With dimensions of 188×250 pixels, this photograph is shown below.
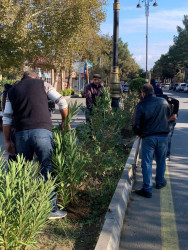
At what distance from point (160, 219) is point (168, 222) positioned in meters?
0.13

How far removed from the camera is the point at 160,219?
4332 mm

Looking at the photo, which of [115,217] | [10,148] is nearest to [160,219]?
[115,217]

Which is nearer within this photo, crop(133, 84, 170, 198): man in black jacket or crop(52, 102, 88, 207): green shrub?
crop(52, 102, 88, 207): green shrub

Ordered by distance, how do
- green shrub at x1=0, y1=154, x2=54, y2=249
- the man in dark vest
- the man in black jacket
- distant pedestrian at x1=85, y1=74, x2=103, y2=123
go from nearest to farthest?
green shrub at x1=0, y1=154, x2=54, y2=249 → the man in dark vest → the man in black jacket → distant pedestrian at x1=85, y1=74, x2=103, y2=123

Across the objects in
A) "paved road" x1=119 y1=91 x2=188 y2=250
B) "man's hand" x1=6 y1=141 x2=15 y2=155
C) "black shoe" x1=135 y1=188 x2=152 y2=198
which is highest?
"man's hand" x1=6 y1=141 x2=15 y2=155

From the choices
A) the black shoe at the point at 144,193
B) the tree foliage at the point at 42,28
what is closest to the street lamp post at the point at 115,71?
the black shoe at the point at 144,193

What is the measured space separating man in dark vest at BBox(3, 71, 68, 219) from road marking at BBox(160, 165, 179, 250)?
4.24 feet

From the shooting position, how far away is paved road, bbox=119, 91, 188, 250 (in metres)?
3.69

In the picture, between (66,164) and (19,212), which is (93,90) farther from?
(19,212)

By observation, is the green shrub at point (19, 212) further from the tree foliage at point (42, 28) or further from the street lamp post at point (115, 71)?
the tree foliage at point (42, 28)

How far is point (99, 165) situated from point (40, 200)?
2.48 meters

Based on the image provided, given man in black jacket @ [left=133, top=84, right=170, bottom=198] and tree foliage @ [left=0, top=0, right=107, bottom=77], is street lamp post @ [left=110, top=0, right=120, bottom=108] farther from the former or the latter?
tree foliage @ [left=0, top=0, right=107, bottom=77]

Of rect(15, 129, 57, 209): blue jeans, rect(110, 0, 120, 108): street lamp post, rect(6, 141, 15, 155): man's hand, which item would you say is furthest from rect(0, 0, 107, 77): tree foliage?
rect(15, 129, 57, 209): blue jeans

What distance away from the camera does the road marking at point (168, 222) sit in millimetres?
3680
